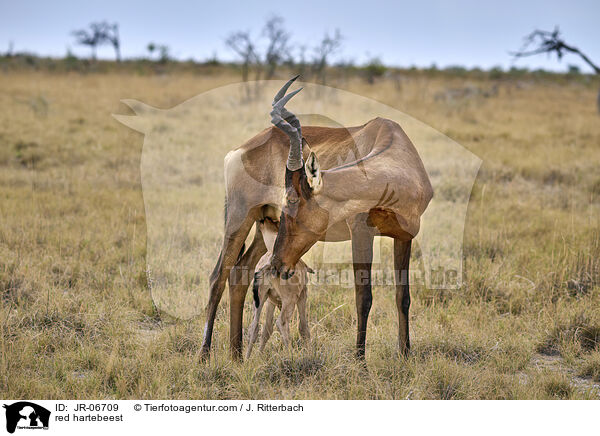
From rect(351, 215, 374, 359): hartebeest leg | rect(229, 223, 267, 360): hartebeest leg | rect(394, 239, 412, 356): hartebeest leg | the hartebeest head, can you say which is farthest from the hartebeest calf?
rect(394, 239, 412, 356): hartebeest leg

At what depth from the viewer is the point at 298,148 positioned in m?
3.96

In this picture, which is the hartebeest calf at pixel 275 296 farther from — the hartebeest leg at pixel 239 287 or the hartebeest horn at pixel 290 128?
the hartebeest horn at pixel 290 128

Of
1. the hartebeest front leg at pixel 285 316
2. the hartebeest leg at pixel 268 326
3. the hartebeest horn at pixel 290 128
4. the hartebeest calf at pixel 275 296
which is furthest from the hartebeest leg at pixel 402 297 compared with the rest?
the hartebeest horn at pixel 290 128

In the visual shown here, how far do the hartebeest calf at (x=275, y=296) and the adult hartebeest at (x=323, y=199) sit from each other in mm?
184

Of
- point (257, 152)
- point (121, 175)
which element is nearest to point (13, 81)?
point (121, 175)

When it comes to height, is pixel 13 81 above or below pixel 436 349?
above

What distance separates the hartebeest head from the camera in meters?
4.00

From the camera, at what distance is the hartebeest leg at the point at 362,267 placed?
14.7 ft

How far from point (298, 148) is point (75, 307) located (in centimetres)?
312

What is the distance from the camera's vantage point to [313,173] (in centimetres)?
400

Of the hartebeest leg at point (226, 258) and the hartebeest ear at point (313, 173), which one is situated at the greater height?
the hartebeest ear at point (313, 173)

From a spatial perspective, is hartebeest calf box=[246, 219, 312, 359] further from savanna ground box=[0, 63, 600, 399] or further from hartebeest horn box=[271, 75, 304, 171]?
hartebeest horn box=[271, 75, 304, 171]
